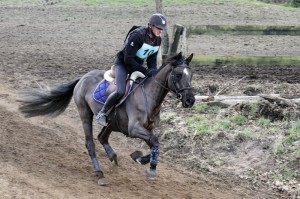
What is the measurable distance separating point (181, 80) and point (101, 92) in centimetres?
186

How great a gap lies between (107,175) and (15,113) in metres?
4.32

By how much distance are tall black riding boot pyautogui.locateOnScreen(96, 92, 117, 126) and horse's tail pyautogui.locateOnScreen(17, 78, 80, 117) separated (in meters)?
1.40

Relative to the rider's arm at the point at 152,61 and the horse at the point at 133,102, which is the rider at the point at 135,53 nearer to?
the rider's arm at the point at 152,61

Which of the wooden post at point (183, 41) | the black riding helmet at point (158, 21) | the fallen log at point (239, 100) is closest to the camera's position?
the black riding helmet at point (158, 21)

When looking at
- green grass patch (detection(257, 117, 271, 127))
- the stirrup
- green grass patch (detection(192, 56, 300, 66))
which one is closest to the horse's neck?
the stirrup

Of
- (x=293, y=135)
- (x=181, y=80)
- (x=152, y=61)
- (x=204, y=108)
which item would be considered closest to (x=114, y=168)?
(x=152, y=61)

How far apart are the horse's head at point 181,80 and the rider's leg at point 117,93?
98 centimetres

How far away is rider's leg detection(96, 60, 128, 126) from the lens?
9078 mm

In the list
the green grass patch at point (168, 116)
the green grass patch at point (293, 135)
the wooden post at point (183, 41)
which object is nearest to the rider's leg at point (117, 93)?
the green grass patch at point (168, 116)

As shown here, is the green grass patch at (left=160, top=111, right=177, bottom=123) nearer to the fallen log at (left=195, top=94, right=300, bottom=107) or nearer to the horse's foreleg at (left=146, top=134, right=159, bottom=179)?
the fallen log at (left=195, top=94, right=300, bottom=107)

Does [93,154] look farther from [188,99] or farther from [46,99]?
[188,99]

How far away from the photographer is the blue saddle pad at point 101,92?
9.43 m

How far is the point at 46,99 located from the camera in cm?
1046

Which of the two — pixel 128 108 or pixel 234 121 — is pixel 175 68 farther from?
pixel 234 121
